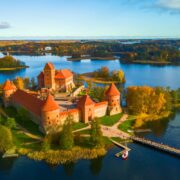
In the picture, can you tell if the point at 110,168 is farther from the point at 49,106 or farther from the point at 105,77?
the point at 105,77

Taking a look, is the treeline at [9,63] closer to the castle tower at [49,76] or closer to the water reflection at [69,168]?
the castle tower at [49,76]

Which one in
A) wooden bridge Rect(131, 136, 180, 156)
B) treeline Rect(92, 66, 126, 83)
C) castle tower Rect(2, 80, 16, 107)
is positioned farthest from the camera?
treeline Rect(92, 66, 126, 83)

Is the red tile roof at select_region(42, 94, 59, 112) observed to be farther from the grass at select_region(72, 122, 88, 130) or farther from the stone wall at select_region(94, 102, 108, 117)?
the stone wall at select_region(94, 102, 108, 117)

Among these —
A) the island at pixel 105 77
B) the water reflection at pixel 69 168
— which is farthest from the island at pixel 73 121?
the island at pixel 105 77

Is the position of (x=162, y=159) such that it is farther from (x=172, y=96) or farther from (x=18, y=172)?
(x=172, y=96)

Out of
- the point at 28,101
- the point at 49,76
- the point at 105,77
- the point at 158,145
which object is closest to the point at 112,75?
the point at 105,77

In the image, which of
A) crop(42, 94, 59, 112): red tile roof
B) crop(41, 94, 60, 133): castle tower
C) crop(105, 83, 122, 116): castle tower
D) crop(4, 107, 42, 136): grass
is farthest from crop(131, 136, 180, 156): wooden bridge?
crop(4, 107, 42, 136): grass
